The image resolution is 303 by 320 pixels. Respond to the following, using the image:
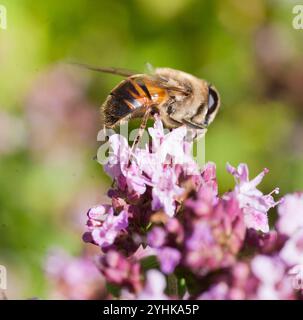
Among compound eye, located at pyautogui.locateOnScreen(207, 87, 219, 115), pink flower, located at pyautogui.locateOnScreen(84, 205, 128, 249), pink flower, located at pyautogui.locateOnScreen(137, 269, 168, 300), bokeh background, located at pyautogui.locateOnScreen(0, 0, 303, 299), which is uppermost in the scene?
bokeh background, located at pyautogui.locateOnScreen(0, 0, 303, 299)

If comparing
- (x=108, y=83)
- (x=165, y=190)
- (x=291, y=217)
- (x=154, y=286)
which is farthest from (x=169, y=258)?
(x=108, y=83)

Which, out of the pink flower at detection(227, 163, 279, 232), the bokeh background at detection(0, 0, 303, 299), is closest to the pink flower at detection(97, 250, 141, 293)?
the pink flower at detection(227, 163, 279, 232)

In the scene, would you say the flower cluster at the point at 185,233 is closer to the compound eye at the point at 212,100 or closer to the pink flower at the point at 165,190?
the pink flower at the point at 165,190

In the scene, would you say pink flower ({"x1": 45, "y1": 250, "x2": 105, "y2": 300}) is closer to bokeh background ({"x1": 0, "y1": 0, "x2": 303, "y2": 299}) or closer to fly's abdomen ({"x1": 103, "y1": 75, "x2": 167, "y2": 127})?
fly's abdomen ({"x1": 103, "y1": 75, "x2": 167, "y2": 127})

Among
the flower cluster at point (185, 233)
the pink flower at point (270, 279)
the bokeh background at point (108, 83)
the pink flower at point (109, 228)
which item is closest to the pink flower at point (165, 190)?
the flower cluster at point (185, 233)
